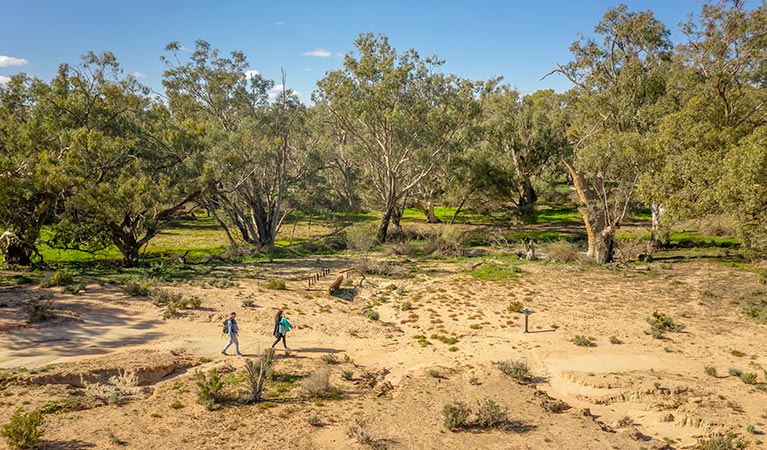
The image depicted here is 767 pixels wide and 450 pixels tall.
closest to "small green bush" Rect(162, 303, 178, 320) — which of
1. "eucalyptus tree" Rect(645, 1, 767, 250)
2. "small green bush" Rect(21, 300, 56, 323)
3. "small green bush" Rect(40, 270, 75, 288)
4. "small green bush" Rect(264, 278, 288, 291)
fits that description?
"small green bush" Rect(21, 300, 56, 323)

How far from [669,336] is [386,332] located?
11155 millimetres

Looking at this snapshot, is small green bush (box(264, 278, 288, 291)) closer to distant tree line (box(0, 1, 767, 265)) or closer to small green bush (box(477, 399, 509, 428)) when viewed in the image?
distant tree line (box(0, 1, 767, 265))

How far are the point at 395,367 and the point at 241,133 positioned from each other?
2463 centimetres

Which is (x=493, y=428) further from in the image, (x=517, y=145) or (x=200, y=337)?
(x=517, y=145)

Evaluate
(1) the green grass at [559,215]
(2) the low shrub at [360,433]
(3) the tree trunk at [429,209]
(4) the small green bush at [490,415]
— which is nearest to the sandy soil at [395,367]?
(2) the low shrub at [360,433]

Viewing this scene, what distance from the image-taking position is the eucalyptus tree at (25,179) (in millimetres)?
22038

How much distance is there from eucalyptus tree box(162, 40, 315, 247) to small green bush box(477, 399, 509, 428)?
2495 cm

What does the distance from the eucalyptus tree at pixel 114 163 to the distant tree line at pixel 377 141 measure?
0.11m

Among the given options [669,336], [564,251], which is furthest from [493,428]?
[564,251]

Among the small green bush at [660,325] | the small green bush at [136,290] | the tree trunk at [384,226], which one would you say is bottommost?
the small green bush at [660,325]

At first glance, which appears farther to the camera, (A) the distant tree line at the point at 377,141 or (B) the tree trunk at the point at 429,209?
(B) the tree trunk at the point at 429,209

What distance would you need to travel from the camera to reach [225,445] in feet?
34.4

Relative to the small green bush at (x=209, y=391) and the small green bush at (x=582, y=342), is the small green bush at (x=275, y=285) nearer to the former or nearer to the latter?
the small green bush at (x=209, y=391)

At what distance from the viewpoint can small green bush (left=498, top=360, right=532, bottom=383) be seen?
14.8 metres
